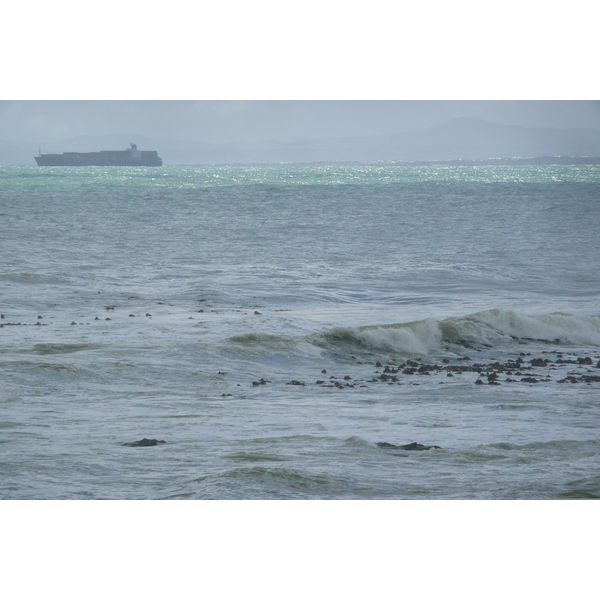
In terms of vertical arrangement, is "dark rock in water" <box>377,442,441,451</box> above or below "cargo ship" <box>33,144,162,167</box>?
below

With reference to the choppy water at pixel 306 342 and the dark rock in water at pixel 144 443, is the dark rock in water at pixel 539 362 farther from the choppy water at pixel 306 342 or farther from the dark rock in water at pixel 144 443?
the dark rock in water at pixel 144 443

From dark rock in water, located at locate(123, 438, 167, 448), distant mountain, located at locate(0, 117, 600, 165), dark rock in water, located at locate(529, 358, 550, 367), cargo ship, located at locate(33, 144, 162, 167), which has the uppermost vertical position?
distant mountain, located at locate(0, 117, 600, 165)

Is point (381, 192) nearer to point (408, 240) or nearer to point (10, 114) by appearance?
point (408, 240)

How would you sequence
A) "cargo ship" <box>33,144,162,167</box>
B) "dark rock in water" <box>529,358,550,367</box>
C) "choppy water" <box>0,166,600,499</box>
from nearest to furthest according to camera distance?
1. "choppy water" <box>0,166,600,499</box>
2. "dark rock in water" <box>529,358,550,367</box>
3. "cargo ship" <box>33,144,162,167</box>

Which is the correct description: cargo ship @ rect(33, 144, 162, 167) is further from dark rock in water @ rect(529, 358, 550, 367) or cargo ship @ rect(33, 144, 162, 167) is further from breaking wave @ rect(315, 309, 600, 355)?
dark rock in water @ rect(529, 358, 550, 367)

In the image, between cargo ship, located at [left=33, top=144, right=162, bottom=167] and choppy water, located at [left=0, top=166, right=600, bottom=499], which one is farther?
cargo ship, located at [left=33, top=144, right=162, bottom=167]

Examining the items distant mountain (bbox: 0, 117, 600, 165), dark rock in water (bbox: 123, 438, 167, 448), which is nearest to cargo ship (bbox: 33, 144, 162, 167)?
distant mountain (bbox: 0, 117, 600, 165)

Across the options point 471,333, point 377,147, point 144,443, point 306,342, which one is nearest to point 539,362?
point 471,333
